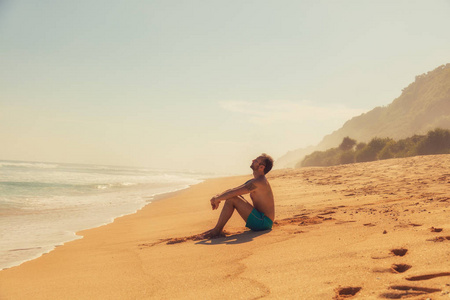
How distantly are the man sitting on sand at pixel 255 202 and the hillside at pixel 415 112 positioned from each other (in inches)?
2847

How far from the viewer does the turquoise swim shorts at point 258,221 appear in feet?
16.5

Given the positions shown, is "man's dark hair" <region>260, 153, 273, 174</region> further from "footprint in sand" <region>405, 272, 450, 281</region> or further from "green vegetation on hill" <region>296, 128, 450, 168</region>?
"green vegetation on hill" <region>296, 128, 450, 168</region>

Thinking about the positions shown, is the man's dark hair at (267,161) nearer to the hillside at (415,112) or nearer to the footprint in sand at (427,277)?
the footprint in sand at (427,277)

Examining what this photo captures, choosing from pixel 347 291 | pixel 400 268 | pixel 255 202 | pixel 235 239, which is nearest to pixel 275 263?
pixel 347 291

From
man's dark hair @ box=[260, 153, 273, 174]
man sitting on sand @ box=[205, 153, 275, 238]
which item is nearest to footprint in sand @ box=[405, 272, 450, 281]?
man sitting on sand @ box=[205, 153, 275, 238]

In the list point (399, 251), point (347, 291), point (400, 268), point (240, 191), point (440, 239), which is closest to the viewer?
point (347, 291)

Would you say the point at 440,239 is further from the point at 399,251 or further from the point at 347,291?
the point at 347,291

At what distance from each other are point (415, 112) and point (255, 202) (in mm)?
92346

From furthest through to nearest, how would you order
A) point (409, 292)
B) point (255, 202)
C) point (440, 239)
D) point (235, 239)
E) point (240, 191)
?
1. point (255, 202)
2. point (240, 191)
3. point (235, 239)
4. point (440, 239)
5. point (409, 292)

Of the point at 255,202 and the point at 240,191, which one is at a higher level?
the point at 240,191

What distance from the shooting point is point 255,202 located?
5.25 m

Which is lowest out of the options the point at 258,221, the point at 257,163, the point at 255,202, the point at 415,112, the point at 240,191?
the point at 258,221

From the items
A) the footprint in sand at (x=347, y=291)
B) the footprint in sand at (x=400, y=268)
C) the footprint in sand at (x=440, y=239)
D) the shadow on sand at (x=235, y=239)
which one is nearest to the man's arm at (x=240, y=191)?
the shadow on sand at (x=235, y=239)

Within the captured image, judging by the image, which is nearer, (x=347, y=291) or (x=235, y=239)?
(x=347, y=291)
